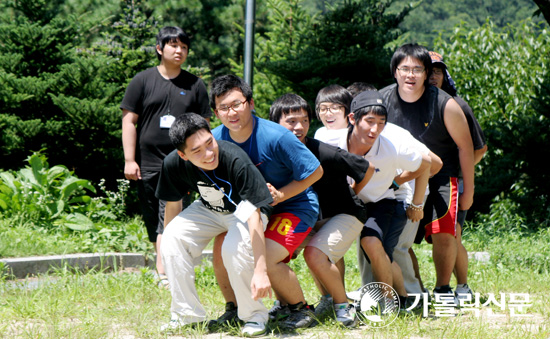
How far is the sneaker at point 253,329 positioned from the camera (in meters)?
3.62

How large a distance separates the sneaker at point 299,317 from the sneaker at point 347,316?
6.3 inches

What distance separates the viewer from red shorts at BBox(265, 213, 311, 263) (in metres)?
3.79

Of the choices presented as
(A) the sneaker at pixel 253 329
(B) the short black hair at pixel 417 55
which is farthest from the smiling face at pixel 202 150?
(B) the short black hair at pixel 417 55

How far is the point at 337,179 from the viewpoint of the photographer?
4035 millimetres

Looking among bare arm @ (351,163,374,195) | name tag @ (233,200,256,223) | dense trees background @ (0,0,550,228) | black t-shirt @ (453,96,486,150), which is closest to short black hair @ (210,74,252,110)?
name tag @ (233,200,256,223)

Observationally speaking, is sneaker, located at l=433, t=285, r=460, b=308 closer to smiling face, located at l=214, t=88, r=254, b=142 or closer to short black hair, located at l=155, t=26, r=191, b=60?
smiling face, located at l=214, t=88, r=254, b=142

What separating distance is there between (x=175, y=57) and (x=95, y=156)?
3026mm

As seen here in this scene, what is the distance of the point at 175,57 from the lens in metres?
5.25

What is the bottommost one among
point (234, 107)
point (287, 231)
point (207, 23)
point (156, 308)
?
point (156, 308)

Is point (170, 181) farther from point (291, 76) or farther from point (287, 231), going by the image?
point (291, 76)

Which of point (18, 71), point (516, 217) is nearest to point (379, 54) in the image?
point (516, 217)

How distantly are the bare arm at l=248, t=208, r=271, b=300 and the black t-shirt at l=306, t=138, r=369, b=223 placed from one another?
0.63 metres

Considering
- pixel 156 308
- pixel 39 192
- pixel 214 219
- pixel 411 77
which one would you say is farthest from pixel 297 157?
pixel 39 192

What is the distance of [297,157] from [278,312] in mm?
1053
